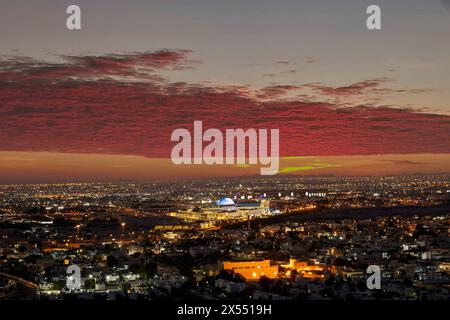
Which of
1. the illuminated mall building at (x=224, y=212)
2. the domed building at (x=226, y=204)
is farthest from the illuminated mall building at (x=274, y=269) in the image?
the domed building at (x=226, y=204)

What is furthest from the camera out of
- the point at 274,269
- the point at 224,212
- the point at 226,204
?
the point at 226,204

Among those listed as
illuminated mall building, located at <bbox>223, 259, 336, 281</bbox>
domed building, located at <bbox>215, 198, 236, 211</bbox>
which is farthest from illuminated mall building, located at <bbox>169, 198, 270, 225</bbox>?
illuminated mall building, located at <bbox>223, 259, 336, 281</bbox>

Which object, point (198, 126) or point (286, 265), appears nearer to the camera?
point (286, 265)

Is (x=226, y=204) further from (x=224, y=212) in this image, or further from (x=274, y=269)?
(x=274, y=269)

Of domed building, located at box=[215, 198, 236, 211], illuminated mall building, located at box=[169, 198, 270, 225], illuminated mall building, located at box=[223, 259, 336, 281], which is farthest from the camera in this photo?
domed building, located at box=[215, 198, 236, 211]

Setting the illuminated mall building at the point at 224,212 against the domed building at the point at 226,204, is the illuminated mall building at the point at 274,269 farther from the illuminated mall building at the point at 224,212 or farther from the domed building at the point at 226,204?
the domed building at the point at 226,204

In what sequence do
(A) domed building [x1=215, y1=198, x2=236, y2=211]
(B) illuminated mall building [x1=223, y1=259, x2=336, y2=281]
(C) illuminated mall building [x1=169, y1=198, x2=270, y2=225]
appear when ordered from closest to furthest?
(B) illuminated mall building [x1=223, y1=259, x2=336, y2=281] → (C) illuminated mall building [x1=169, y1=198, x2=270, y2=225] → (A) domed building [x1=215, y1=198, x2=236, y2=211]

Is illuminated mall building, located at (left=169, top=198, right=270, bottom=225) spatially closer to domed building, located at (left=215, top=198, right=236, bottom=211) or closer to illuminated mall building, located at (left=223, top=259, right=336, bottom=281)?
domed building, located at (left=215, top=198, right=236, bottom=211)

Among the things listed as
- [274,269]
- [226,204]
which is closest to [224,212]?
[226,204]
